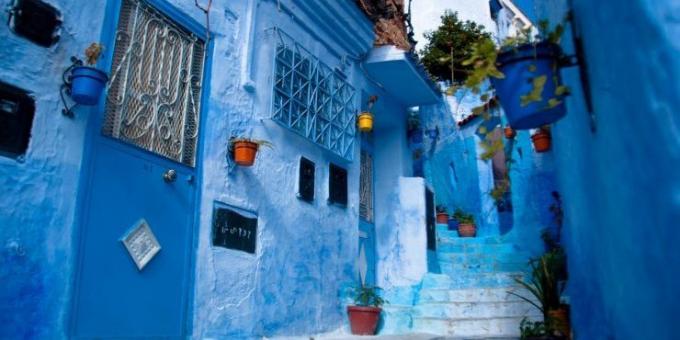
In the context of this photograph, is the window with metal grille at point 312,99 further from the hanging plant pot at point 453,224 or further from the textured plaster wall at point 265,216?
the hanging plant pot at point 453,224

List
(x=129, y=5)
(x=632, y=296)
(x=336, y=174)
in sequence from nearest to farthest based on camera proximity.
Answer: (x=632, y=296)
(x=129, y=5)
(x=336, y=174)

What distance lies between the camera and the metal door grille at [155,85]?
12.4ft

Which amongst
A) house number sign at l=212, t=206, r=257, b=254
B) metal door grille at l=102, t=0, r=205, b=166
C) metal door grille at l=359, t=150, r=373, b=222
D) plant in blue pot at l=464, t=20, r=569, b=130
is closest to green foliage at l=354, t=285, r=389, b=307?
metal door grille at l=359, t=150, r=373, b=222

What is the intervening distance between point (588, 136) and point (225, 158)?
311 centimetres

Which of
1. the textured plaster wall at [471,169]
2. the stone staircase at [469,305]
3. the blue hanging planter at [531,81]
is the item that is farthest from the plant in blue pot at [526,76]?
the textured plaster wall at [471,169]

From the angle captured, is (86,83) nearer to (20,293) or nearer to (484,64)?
(20,293)

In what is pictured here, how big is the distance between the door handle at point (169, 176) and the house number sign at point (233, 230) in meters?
0.54

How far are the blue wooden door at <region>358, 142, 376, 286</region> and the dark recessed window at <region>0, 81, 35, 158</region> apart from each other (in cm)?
503

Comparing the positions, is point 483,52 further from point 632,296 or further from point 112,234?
point 112,234

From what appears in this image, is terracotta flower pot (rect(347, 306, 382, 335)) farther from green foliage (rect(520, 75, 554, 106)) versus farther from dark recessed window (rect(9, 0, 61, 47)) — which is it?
green foliage (rect(520, 75, 554, 106))

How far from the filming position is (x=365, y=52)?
745 centimetres

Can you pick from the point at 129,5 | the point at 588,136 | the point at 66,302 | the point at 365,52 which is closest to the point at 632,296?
the point at 588,136

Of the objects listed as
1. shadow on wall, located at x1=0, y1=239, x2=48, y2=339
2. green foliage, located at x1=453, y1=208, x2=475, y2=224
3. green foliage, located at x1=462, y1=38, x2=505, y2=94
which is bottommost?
shadow on wall, located at x1=0, y1=239, x2=48, y2=339

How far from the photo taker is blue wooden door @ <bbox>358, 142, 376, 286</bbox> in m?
7.59
